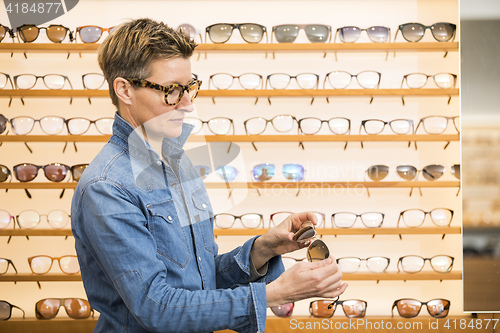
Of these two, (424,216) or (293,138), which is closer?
(293,138)

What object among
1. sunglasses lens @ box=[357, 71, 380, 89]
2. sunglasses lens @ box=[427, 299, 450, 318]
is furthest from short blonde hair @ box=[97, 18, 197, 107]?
sunglasses lens @ box=[427, 299, 450, 318]

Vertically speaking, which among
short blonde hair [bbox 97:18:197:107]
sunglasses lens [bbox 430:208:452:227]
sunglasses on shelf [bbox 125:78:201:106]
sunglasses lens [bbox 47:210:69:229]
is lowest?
sunglasses lens [bbox 430:208:452:227]

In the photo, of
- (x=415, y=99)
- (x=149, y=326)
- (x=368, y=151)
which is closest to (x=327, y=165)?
(x=368, y=151)

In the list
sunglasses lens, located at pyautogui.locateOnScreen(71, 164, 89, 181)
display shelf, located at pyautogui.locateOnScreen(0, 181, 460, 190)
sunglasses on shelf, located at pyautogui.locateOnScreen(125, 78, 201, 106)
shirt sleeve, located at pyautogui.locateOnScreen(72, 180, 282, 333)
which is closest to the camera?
shirt sleeve, located at pyautogui.locateOnScreen(72, 180, 282, 333)

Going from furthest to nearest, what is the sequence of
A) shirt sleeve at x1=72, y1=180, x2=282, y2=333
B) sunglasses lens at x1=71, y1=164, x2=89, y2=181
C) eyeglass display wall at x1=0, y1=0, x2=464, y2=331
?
eyeglass display wall at x1=0, y1=0, x2=464, y2=331 → sunglasses lens at x1=71, y1=164, x2=89, y2=181 → shirt sleeve at x1=72, y1=180, x2=282, y2=333

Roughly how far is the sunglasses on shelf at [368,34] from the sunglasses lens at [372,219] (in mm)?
1006

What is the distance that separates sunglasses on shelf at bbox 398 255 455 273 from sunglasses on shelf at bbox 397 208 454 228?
0.61 ft

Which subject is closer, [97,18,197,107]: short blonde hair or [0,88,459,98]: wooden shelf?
[97,18,197,107]: short blonde hair

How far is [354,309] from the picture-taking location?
2.62 metres

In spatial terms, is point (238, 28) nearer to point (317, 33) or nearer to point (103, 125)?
point (317, 33)

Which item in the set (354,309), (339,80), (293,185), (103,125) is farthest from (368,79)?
(103,125)

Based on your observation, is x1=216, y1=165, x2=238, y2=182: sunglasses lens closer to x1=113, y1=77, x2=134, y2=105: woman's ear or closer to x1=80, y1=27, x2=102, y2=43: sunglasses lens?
x1=80, y1=27, x2=102, y2=43: sunglasses lens

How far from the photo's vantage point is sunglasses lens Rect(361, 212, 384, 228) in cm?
269

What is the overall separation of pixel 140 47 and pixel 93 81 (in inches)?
73.8
